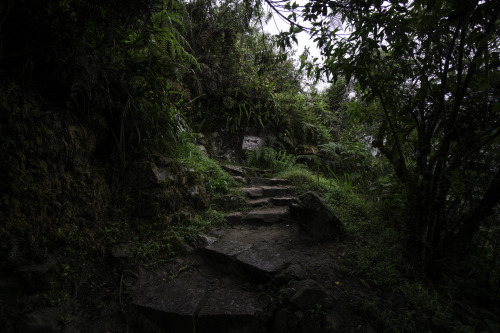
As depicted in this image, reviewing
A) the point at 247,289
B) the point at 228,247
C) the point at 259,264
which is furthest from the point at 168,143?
the point at 247,289

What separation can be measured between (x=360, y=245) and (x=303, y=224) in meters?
0.70

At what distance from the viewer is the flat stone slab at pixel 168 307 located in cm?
200

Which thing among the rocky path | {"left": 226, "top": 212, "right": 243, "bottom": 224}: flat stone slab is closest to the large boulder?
the rocky path

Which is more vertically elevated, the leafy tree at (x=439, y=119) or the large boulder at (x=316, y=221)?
the leafy tree at (x=439, y=119)

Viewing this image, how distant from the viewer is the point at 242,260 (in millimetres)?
2633

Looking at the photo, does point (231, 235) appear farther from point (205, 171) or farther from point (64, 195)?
point (64, 195)

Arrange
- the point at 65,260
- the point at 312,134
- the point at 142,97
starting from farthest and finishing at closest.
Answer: the point at 312,134
the point at 142,97
the point at 65,260

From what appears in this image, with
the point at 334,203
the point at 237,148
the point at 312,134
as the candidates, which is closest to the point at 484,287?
the point at 334,203

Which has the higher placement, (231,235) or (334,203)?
(334,203)

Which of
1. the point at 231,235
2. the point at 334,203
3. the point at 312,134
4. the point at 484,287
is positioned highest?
the point at 312,134

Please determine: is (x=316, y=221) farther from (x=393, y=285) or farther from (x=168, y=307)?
(x=168, y=307)

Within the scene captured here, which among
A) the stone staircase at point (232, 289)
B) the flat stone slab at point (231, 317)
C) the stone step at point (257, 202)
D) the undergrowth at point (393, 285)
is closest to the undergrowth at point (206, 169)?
the stone step at point (257, 202)

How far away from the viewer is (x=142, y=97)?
2832 mm

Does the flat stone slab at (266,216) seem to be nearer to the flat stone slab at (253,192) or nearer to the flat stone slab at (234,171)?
the flat stone slab at (253,192)
